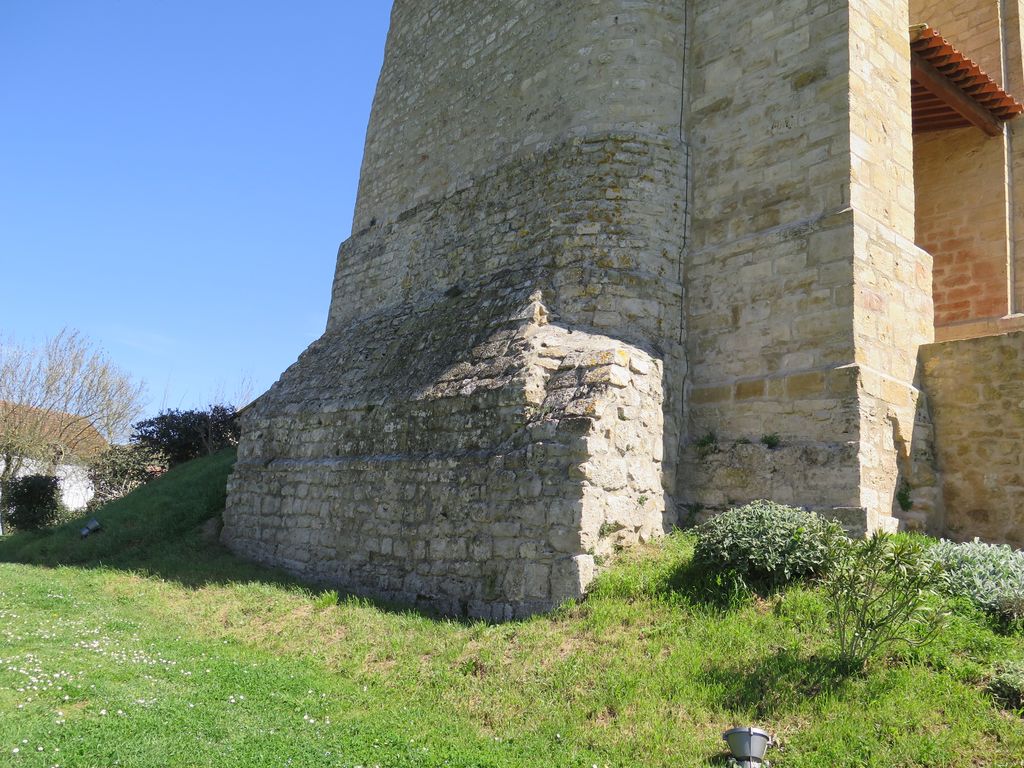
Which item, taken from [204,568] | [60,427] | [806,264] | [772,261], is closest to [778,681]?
[806,264]

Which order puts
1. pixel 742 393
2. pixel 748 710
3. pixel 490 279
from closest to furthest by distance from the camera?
pixel 748 710 < pixel 742 393 < pixel 490 279

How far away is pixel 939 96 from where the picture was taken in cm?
959

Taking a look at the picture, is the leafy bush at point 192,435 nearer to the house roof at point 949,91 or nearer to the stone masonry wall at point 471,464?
the stone masonry wall at point 471,464

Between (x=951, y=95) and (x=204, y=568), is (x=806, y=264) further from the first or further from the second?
(x=204, y=568)

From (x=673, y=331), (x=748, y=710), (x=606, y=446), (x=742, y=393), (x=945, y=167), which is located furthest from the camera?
(x=945, y=167)

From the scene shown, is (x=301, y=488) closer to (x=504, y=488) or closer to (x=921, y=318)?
(x=504, y=488)

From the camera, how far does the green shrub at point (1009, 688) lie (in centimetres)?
417

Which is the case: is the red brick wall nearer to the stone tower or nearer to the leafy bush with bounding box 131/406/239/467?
the stone tower

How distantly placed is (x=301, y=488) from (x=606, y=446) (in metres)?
4.36

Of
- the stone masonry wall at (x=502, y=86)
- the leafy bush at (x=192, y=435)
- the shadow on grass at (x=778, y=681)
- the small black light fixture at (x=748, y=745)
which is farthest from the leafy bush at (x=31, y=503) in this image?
the small black light fixture at (x=748, y=745)

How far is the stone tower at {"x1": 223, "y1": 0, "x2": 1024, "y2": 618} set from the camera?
6.90 metres

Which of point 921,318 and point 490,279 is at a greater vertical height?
point 490,279

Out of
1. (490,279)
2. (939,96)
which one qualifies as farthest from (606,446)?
(939,96)

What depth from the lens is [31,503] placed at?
52.4 ft
